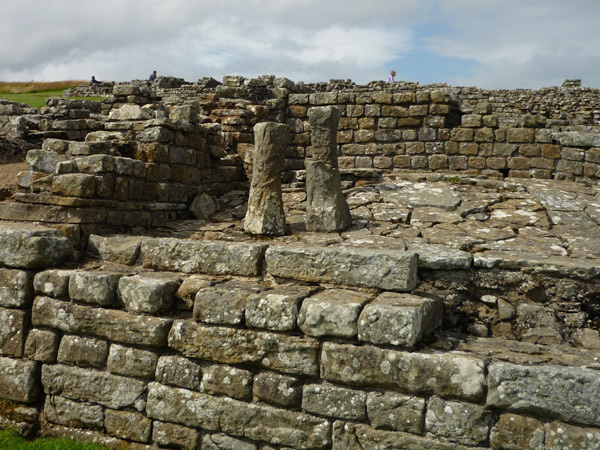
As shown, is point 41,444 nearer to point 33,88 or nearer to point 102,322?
point 102,322

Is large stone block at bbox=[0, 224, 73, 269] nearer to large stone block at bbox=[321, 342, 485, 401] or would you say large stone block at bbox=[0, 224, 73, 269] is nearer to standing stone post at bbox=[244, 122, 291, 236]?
Answer: standing stone post at bbox=[244, 122, 291, 236]

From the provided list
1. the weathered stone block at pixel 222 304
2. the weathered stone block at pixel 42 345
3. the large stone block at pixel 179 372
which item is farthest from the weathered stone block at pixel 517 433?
the weathered stone block at pixel 42 345

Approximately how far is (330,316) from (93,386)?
239cm

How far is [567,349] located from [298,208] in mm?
4640

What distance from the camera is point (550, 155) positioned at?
977cm

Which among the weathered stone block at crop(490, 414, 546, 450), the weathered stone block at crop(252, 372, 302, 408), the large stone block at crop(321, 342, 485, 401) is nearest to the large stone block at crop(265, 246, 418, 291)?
the large stone block at crop(321, 342, 485, 401)

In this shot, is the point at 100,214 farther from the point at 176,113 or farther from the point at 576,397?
the point at 576,397

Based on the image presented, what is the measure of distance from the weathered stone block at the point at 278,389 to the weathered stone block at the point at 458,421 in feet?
3.33

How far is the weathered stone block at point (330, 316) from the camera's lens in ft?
12.6

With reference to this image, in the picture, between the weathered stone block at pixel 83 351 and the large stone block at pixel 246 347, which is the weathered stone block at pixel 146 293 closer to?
the large stone block at pixel 246 347

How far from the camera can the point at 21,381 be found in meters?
4.86

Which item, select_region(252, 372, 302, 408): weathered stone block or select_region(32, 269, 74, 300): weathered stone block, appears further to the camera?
select_region(32, 269, 74, 300): weathered stone block

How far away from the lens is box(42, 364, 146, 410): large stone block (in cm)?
448

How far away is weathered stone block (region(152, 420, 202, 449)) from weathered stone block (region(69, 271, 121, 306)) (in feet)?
4.00
